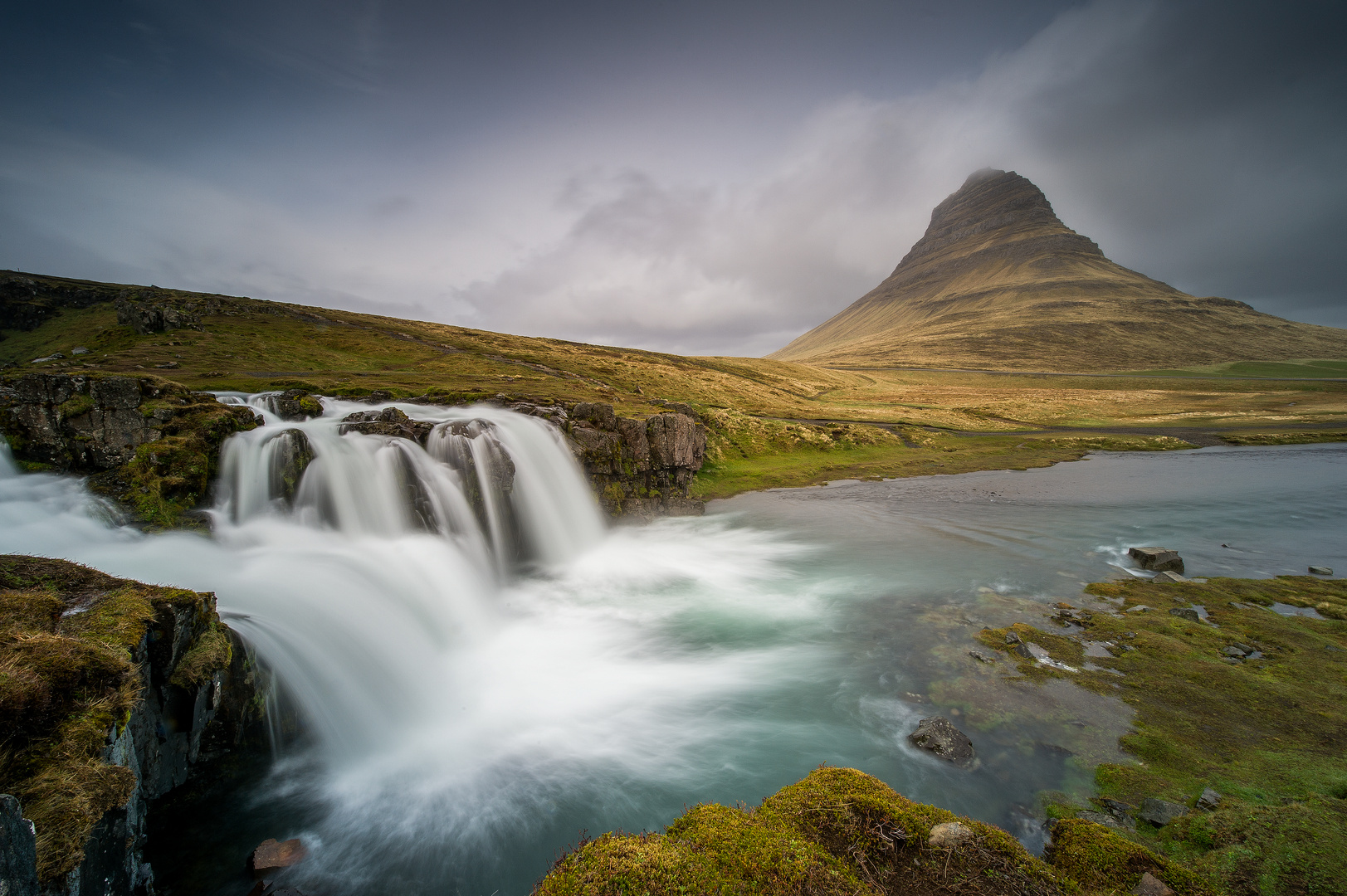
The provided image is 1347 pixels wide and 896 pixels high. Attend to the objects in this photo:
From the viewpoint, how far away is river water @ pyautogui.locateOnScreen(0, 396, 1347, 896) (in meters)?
9.22

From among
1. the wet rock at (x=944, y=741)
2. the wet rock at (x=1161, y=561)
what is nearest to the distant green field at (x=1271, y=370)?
the wet rock at (x=1161, y=561)

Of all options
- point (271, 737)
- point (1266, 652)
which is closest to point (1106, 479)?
point (1266, 652)

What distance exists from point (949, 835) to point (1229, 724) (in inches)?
359

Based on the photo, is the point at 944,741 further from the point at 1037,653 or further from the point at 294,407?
the point at 294,407

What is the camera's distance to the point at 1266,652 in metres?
12.5

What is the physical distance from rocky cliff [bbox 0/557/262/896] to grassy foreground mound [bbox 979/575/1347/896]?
10.7 metres

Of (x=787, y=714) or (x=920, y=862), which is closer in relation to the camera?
(x=920, y=862)

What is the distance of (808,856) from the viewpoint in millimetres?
5152

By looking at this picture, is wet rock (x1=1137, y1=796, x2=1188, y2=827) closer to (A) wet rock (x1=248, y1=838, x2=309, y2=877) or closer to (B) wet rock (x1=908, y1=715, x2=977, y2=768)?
(B) wet rock (x1=908, y1=715, x2=977, y2=768)

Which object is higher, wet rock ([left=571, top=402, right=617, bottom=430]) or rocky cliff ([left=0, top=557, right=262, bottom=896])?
wet rock ([left=571, top=402, right=617, bottom=430])

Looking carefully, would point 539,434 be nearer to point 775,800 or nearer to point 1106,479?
point 775,800

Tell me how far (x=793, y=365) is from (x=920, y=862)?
136 meters

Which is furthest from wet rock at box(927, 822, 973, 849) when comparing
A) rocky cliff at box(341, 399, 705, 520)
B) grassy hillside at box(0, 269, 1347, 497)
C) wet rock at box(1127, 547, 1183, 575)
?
grassy hillside at box(0, 269, 1347, 497)

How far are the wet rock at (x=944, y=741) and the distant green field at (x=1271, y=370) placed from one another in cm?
17620
